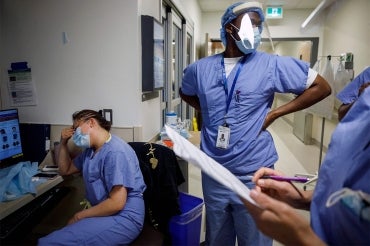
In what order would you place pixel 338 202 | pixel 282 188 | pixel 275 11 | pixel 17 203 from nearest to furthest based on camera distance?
Answer: pixel 338 202
pixel 282 188
pixel 17 203
pixel 275 11

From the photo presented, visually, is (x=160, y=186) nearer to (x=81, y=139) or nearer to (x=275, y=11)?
(x=81, y=139)

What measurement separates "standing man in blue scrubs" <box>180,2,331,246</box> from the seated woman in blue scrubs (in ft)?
1.30

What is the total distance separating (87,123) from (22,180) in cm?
43

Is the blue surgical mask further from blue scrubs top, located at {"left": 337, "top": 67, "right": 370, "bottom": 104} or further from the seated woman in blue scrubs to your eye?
blue scrubs top, located at {"left": 337, "top": 67, "right": 370, "bottom": 104}

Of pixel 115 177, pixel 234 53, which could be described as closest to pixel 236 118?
pixel 234 53

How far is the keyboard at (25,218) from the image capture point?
4.31 feet

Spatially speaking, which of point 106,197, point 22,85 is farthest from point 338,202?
point 22,85

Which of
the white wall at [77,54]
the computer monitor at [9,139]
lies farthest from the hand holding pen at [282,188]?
the computer monitor at [9,139]

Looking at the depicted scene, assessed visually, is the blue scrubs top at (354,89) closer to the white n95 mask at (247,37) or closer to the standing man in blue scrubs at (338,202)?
the white n95 mask at (247,37)

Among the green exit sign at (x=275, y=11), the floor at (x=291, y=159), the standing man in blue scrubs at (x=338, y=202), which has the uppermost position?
the green exit sign at (x=275, y=11)

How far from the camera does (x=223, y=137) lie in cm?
138

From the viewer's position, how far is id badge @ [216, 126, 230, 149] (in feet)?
4.50

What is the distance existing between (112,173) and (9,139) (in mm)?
785

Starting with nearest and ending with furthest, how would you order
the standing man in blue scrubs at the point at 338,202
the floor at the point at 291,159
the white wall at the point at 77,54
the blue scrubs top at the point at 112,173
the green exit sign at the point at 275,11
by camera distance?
the standing man in blue scrubs at the point at 338,202 < the blue scrubs top at the point at 112,173 < the white wall at the point at 77,54 < the floor at the point at 291,159 < the green exit sign at the point at 275,11
